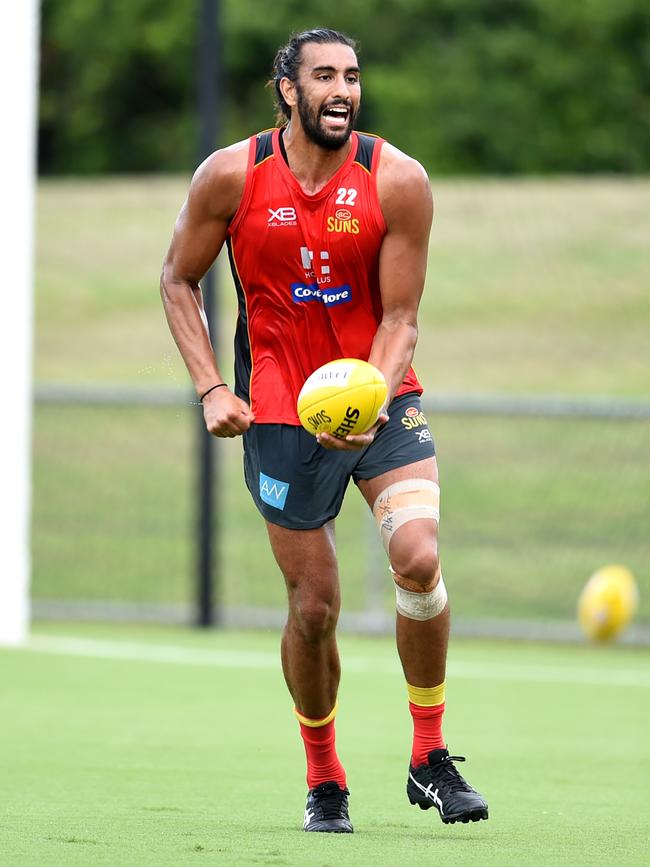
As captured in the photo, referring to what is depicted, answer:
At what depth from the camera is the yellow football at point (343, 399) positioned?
18.5 feet

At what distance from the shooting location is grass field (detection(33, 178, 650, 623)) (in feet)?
53.0

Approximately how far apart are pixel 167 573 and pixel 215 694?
7.56 m

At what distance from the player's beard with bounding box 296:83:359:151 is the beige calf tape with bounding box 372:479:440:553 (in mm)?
1172

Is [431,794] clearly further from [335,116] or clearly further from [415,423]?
[335,116]

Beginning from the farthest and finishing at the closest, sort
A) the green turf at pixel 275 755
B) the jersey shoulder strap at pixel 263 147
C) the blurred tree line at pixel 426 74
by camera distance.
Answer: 1. the blurred tree line at pixel 426 74
2. the jersey shoulder strap at pixel 263 147
3. the green turf at pixel 275 755

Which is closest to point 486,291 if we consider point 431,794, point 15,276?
point 15,276

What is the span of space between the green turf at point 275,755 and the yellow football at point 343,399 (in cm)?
134

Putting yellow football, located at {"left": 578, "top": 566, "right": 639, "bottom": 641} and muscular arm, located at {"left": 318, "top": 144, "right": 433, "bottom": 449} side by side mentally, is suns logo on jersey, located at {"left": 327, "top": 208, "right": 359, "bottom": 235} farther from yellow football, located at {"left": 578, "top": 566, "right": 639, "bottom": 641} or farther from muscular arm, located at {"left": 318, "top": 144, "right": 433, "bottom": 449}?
yellow football, located at {"left": 578, "top": 566, "right": 639, "bottom": 641}

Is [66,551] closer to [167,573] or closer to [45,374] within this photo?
[167,573]

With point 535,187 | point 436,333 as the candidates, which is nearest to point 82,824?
point 436,333

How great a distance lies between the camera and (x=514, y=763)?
8016 mm

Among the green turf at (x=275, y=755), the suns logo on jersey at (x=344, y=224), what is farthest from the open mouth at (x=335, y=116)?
the green turf at (x=275, y=755)

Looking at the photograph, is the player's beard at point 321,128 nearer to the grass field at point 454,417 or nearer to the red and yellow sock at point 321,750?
the grass field at point 454,417

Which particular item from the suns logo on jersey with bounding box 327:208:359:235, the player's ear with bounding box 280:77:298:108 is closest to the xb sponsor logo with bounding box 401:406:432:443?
the suns logo on jersey with bounding box 327:208:359:235
